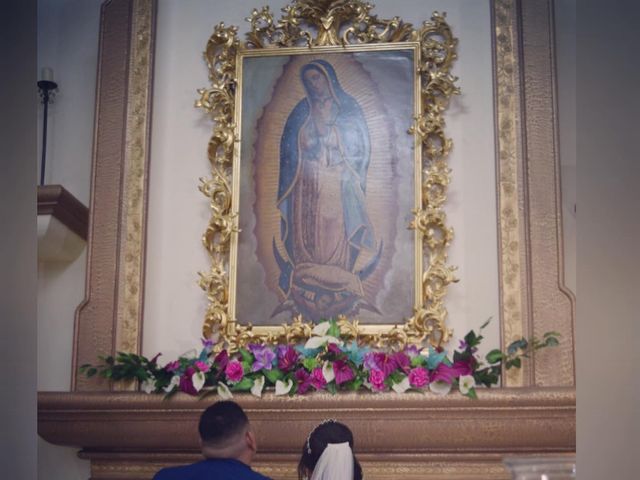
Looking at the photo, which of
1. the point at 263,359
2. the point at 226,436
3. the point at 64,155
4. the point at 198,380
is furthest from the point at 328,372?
the point at 64,155

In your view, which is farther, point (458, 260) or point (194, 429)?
point (458, 260)

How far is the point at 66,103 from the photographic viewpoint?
18.0 ft

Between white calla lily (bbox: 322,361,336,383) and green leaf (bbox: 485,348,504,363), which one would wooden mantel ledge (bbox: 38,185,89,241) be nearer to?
white calla lily (bbox: 322,361,336,383)

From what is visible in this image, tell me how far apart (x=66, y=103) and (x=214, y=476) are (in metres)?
3.10

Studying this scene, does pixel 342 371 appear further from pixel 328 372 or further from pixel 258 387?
pixel 258 387

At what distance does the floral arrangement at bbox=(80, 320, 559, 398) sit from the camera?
4.45 m

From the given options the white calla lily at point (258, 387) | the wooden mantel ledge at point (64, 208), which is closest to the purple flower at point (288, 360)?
the white calla lily at point (258, 387)

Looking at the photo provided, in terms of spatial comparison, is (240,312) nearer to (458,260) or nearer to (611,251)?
(458,260)

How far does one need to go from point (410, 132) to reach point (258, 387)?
1.69 m

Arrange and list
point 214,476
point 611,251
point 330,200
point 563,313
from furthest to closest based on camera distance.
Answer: point 330,200 → point 563,313 → point 214,476 → point 611,251

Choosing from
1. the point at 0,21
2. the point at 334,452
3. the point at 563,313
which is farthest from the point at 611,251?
the point at 563,313

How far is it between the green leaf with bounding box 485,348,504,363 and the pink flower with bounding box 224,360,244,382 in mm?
1268

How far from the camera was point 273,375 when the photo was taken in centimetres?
455

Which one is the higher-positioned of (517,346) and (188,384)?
(517,346)
